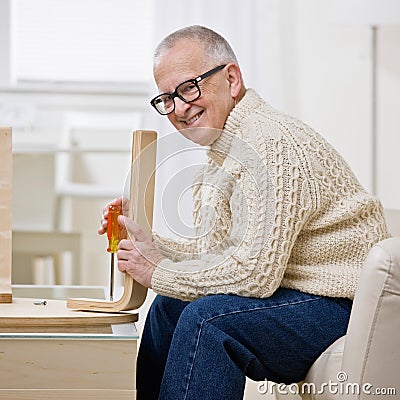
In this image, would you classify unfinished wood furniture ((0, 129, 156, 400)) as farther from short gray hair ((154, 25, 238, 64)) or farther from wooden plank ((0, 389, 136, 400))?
short gray hair ((154, 25, 238, 64))

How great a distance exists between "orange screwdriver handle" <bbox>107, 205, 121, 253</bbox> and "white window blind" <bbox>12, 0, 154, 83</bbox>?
2.47m

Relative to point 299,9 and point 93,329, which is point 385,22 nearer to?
point 299,9

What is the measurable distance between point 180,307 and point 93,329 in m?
0.33

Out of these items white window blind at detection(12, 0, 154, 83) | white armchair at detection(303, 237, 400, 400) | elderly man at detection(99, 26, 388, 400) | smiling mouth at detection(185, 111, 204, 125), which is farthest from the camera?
white window blind at detection(12, 0, 154, 83)

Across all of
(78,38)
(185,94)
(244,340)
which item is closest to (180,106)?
(185,94)

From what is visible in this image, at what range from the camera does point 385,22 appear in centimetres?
293

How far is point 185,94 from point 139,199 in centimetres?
26

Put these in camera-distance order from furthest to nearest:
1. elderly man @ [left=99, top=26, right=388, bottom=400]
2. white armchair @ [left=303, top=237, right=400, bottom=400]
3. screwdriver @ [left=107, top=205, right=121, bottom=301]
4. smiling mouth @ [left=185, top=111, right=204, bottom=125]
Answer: smiling mouth @ [left=185, top=111, right=204, bottom=125]
screwdriver @ [left=107, top=205, right=121, bottom=301]
elderly man @ [left=99, top=26, right=388, bottom=400]
white armchair @ [left=303, top=237, right=400, bottom=400]

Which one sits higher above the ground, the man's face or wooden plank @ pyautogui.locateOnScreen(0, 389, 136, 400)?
the man's face

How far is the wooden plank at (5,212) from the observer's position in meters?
1.61

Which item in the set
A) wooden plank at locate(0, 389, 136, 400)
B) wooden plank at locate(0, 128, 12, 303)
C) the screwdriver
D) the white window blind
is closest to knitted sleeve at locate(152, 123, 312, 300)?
the screwdriver

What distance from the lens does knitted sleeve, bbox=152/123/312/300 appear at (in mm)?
1443

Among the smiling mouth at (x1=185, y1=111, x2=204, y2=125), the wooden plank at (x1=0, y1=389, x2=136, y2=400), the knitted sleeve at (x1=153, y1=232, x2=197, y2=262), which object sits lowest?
the wooden plank at (x1=0, y1=389, x2=136, y2=400)

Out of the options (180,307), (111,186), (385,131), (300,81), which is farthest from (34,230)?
(180,307)
